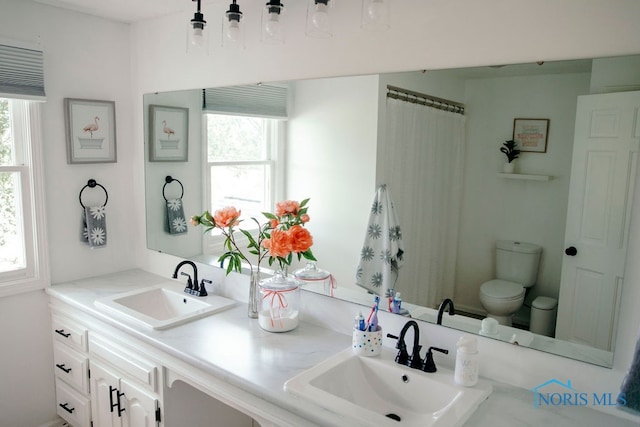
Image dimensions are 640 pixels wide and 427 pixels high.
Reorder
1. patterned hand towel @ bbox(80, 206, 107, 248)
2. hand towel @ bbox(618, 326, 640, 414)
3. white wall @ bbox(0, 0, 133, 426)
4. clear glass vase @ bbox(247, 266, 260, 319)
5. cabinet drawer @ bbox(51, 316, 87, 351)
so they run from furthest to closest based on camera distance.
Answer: patterned hand towel @ bbox(80, 206, 107, 248)
white wall @ bbox(0, 0, 133, 426)
cabinet drawer @ bbox(51, 316, 87, 351)
clear glass vase @ bbox(247, 266, 260, 319)
hand towel @ bbox(618, 326, 640, 414)

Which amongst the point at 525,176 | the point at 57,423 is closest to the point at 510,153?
the point at 525,176

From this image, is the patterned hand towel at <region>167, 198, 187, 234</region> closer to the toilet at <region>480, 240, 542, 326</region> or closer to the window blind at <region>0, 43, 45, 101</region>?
the window blind at <region>0, 43, 45, 101</region>

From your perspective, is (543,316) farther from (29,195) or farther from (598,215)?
(29,195)

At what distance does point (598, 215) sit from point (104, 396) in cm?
234

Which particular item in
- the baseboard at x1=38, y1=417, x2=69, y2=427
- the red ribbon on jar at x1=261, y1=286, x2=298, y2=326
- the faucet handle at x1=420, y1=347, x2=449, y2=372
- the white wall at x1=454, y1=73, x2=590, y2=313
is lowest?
the baseboard at x1=38, y1=417, x2=69, y2=427

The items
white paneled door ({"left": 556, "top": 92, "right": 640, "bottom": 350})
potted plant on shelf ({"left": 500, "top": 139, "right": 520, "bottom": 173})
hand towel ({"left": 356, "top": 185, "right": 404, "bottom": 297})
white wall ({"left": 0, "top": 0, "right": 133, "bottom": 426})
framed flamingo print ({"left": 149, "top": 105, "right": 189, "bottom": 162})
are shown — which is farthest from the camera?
framed flamingo print ({"left": 149, "top": 105, "right": 189, "bottom": 162})

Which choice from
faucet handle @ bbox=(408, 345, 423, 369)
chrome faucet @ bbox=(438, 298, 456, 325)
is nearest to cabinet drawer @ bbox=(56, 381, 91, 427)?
faucet handle @ bbox=(408, 345, 423, 369)

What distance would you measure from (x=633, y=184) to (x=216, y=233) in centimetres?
184

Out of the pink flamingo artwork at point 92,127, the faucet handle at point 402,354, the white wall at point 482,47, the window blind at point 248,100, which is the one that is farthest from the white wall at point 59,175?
the faucet handle at point 402,354

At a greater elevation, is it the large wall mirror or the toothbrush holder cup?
the large wall mirror

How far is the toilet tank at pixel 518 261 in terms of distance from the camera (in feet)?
5.19

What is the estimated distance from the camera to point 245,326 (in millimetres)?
2104

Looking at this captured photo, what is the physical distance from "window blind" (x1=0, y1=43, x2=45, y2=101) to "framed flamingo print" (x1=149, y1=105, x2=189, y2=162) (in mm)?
584

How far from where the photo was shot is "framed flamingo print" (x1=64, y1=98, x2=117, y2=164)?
2.66 m
